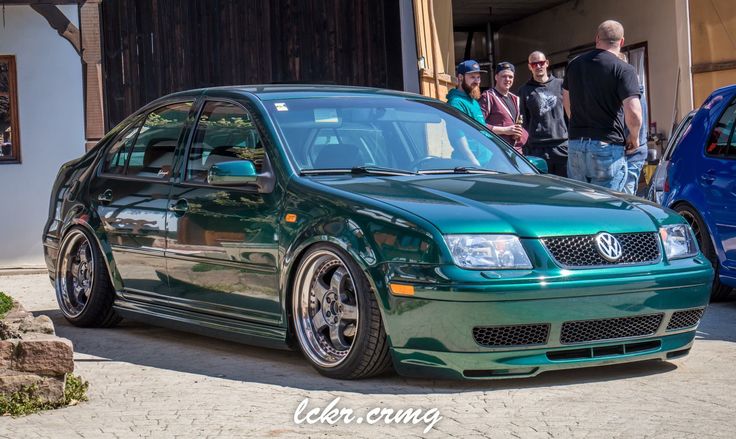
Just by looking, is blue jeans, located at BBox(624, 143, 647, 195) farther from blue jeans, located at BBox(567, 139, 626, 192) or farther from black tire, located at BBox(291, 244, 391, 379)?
black tire, located at BBox(291, 244, 391, 379)

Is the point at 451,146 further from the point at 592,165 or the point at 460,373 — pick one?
the point at 592,165

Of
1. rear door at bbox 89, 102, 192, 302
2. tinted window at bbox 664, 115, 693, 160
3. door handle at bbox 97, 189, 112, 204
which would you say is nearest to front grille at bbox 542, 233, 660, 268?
rear door at bbox 89, 102, 192, 302

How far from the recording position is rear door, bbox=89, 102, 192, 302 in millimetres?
7879

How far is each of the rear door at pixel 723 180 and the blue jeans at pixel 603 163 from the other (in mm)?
615

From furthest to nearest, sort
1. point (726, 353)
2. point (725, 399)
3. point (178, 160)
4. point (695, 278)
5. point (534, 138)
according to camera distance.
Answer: point (534, 138)
point (178, 160)
point (726, 353)
point (695, 278)
point (725, 399)

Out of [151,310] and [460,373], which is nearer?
[460,373]

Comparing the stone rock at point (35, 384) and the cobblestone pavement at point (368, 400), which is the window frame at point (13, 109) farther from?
the stone rock at point (35, 384)

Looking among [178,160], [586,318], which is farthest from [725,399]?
[178,160]

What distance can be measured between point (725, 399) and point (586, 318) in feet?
2.26

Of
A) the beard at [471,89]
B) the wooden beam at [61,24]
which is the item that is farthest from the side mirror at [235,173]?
the wooden beam at [61,24]

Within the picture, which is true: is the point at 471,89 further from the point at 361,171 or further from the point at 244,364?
the point at 244,364

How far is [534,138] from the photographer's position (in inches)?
467

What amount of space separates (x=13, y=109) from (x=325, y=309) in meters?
7.71

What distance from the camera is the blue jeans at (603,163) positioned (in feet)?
32.3
